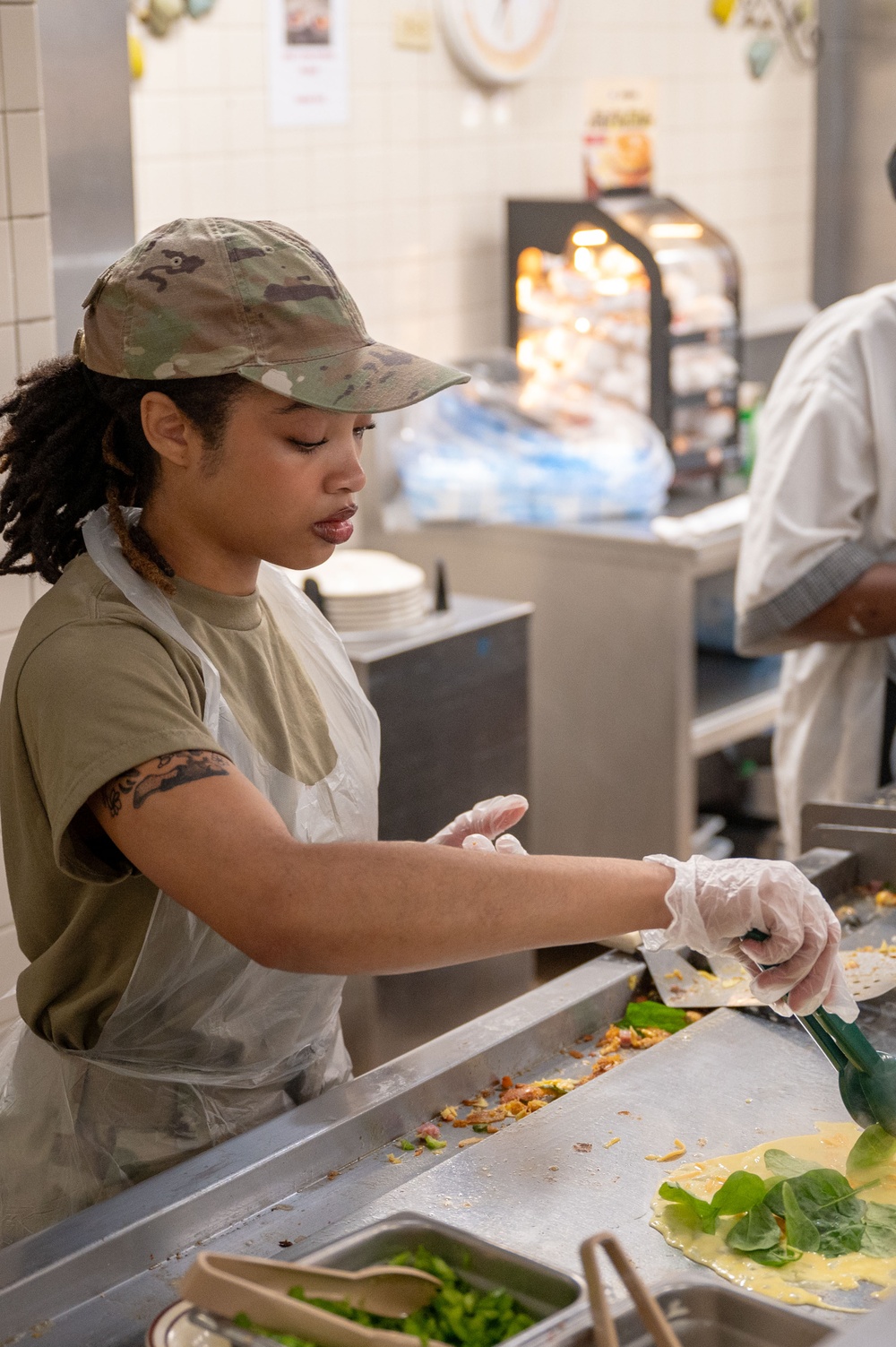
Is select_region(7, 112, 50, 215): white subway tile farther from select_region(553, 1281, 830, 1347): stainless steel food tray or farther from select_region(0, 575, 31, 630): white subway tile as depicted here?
select_region(553, 1281, 830, 1347): stainless steel food tray

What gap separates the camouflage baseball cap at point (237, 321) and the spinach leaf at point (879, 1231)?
80cm

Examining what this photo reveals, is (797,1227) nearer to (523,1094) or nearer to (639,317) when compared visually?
(523,1094)

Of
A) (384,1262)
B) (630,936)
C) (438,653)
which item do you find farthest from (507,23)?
(384,1262)

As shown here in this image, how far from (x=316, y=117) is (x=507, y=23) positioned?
0.70 m

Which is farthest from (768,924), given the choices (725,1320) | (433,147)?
(433,147)

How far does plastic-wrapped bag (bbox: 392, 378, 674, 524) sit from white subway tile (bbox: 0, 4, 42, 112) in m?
1.78

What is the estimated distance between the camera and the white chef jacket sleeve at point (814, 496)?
98.5 inches

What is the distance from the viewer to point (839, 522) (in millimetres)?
2537

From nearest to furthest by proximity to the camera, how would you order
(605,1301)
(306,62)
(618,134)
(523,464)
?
(605,1301) < (306,62) < (523,464) < (618,134)

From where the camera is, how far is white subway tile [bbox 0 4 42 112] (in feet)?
7.01

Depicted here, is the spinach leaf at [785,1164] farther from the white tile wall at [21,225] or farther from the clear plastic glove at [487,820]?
the white tile wall at [21,225]

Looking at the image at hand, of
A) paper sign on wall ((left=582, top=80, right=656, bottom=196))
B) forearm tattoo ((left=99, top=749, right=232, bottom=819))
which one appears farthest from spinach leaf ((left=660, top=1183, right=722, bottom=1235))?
paper sign on wall ((left=582, top=80, right=656, bottom=196))

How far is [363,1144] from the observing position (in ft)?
4.72

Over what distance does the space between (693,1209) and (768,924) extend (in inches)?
9.7
